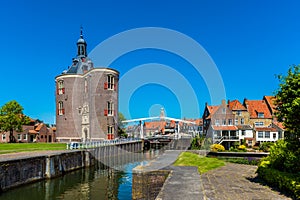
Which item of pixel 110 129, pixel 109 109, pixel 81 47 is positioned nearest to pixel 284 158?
pixel 110 129

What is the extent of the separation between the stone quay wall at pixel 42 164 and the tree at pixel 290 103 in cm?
1756

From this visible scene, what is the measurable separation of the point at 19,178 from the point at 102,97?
22759 millimetres

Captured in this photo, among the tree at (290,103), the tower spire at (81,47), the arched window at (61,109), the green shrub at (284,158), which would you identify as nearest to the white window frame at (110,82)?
the arched window at (61,109)

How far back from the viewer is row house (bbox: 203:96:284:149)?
42.1 m

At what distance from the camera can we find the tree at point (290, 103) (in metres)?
9.27

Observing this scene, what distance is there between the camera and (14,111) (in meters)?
46.8

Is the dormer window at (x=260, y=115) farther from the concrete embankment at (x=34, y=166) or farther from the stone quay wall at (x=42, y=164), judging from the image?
the concrete embankment at (x=34, y=166)

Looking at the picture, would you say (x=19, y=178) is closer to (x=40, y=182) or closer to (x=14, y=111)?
(x=40, y=182)

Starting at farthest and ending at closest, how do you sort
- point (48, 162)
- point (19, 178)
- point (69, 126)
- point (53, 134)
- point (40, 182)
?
point (53, 134)
point (69, 126)
point (48, 162)
point (40, 182)
point (19, 178)

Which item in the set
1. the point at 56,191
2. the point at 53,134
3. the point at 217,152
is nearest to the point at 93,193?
the point at 56,191

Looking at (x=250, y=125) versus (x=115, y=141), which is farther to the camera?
(x=250, y=125)

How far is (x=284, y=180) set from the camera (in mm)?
10180

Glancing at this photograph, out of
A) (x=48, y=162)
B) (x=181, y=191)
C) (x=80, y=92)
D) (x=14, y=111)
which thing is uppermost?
(x=80, y=92)

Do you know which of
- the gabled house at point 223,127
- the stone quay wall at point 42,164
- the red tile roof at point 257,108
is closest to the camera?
the stone quay wall at point 42,164
